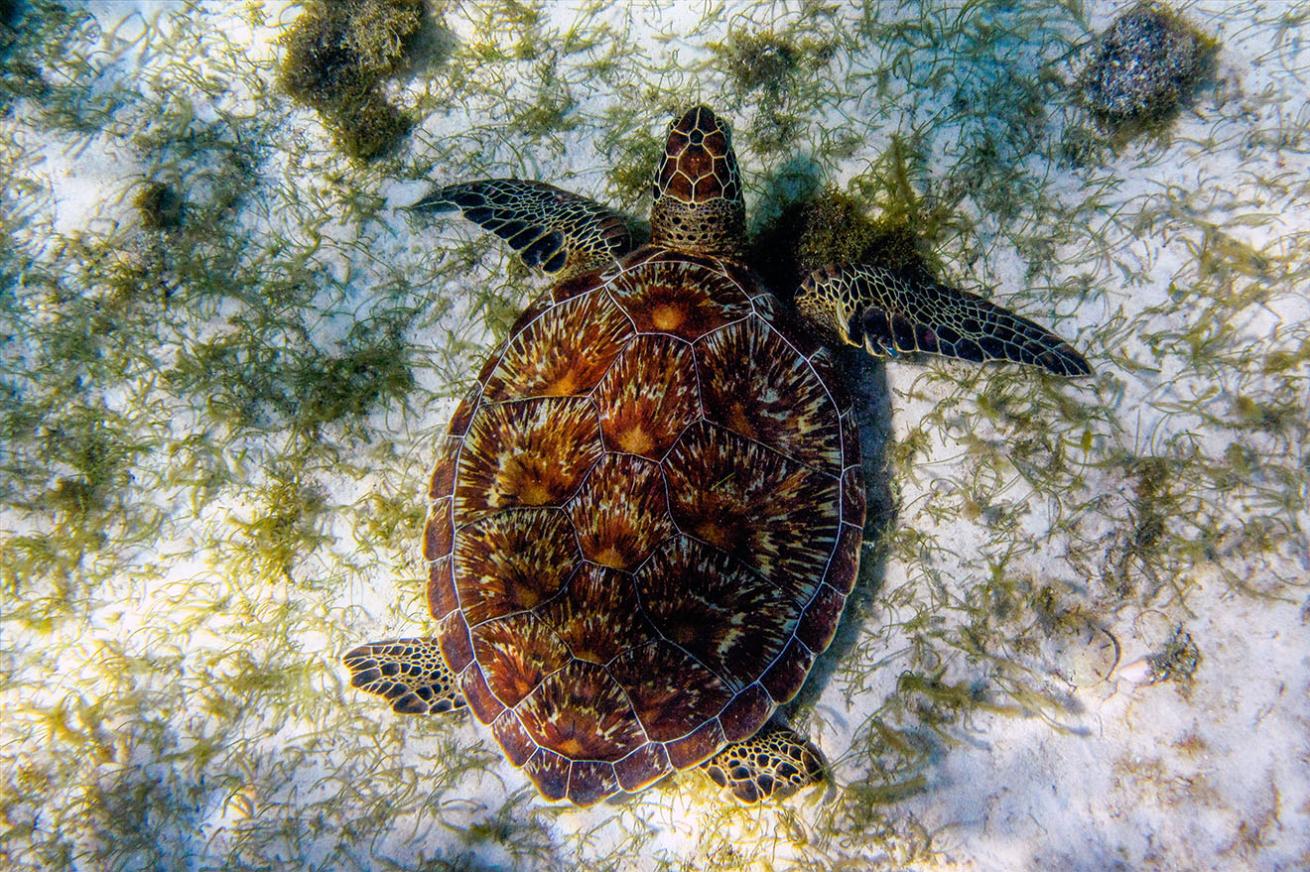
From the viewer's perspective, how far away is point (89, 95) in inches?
116

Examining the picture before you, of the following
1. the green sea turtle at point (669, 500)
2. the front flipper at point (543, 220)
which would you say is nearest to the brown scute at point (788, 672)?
the green sea turtle at point (669, 500)

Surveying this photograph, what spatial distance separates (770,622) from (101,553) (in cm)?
302

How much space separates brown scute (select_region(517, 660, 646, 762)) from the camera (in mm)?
1848

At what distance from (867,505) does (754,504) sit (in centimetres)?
68

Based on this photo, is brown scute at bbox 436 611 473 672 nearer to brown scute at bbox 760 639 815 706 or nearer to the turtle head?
brown scute at bbox 760 639 815 706

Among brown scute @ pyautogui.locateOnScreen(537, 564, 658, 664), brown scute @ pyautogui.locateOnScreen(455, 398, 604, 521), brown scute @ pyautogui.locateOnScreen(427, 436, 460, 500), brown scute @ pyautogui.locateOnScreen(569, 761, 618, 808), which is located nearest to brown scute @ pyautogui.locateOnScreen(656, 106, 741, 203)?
brown scute @ pyautogui.locateOnScreen(455, 398, 604, 521)

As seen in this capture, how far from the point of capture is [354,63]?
108 inches

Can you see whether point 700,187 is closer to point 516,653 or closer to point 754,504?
point 754,504

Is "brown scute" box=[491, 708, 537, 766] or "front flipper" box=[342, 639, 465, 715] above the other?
"brown scute" box=[491, 708, 537, 766]

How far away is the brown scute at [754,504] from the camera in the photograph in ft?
6.06

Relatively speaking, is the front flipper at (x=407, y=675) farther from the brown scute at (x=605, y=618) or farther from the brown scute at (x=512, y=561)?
the brown scute at (x=605, y=618)

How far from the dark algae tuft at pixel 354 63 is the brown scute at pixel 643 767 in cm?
278

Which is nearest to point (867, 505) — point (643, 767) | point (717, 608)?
point (717, 608)

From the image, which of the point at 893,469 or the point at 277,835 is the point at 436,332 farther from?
the point at 277,835
